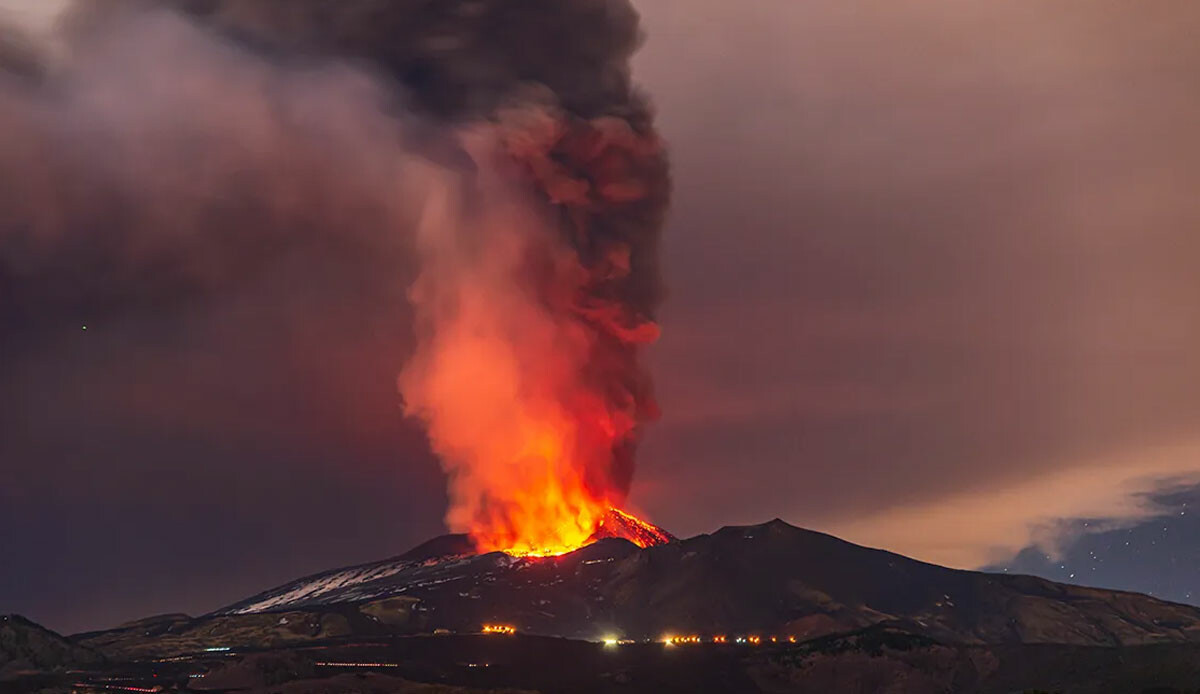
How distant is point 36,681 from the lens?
18938 centimetres

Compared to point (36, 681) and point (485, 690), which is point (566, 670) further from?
point (36, 681)

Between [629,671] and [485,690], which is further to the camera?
[629,671]

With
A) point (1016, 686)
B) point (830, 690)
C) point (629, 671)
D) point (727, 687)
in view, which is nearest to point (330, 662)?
point (629, 671)

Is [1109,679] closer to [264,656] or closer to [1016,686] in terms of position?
[1016,686]

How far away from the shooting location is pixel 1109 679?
581ft

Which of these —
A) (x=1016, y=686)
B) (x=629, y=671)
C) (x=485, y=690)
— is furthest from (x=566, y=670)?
(x=1016, y=686)

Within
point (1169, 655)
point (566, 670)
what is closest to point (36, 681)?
point (566, 670)

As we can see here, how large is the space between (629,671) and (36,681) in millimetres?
87955

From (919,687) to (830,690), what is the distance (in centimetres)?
1387

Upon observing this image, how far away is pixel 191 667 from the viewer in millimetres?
198250

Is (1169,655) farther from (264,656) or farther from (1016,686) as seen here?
(264,656)

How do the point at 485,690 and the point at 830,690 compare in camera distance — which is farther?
the point at 830,690

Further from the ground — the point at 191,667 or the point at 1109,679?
the point at 191,667

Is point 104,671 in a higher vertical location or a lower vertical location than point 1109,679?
→ higher
